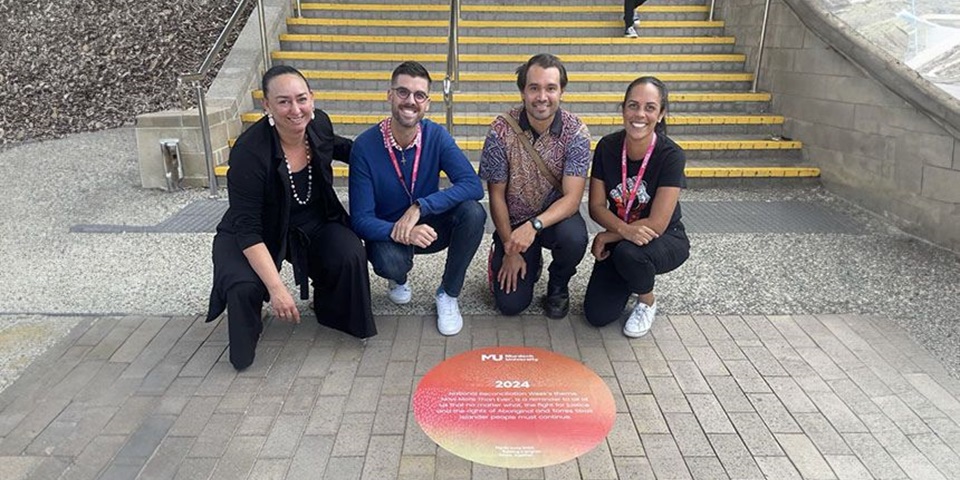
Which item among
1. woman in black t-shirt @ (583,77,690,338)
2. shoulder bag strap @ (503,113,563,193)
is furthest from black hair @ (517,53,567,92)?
woman in black t-shirt @ (583,77,690,338)

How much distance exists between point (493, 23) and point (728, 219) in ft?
13.2

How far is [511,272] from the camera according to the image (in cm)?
345

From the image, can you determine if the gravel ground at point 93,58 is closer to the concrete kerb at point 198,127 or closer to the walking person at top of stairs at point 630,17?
the concrete kerb at point 198,127

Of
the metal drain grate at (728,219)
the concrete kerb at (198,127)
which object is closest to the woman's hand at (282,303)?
the metal drain grate at (728,219)

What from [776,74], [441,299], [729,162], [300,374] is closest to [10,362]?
[300,374]

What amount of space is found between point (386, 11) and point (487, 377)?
603 cm

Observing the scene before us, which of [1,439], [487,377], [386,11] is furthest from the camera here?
[386,11]

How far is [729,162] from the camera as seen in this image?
602cm

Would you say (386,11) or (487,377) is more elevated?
(386,11)

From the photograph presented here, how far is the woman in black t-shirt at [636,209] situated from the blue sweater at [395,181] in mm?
691

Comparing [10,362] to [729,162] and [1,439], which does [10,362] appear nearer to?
[1,439]

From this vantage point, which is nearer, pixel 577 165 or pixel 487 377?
pixel 487 377

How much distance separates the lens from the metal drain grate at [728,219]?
15.8 ft

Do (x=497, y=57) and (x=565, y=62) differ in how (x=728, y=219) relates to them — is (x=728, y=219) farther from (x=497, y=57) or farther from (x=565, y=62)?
(x=497, y=57)
